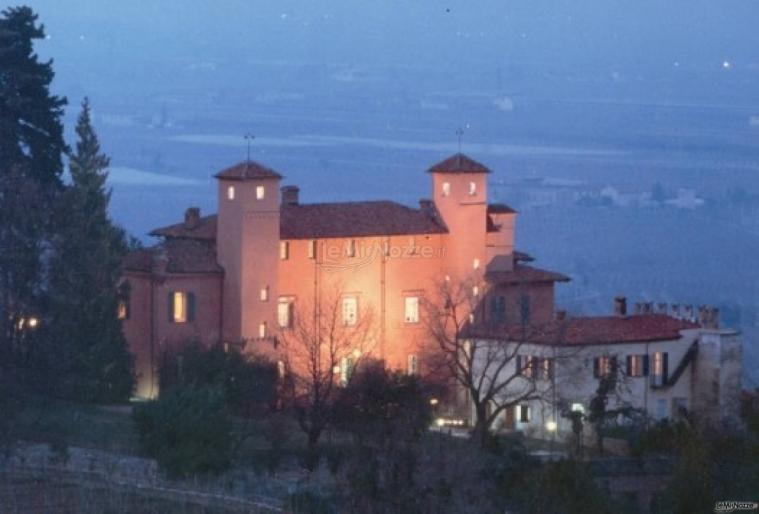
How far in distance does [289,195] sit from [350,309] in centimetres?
294

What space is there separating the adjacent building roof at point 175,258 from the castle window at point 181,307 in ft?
1.40

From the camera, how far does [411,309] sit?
41.4m

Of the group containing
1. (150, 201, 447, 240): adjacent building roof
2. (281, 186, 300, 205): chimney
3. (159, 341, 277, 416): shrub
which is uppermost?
(281, 186, 300, 205): chimney

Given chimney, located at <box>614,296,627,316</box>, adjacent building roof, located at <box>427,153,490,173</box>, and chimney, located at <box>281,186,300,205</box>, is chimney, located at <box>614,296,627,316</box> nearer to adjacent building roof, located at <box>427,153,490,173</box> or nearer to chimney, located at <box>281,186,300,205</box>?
adjacent building roof, located at <box>427,153,490,173</box>

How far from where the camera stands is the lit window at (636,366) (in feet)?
125

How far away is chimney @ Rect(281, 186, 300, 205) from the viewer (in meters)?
41.8

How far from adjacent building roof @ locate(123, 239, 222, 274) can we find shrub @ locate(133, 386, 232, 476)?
9.80m

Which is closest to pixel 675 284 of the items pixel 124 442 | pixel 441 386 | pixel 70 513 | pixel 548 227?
pixel 548 227

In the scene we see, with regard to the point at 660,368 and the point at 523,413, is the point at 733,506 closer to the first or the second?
the point at 523,413

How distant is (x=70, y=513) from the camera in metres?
21.5

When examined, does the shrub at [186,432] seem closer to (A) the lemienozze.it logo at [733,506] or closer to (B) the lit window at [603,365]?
(A) the lemienozze.it logo at [733,506]

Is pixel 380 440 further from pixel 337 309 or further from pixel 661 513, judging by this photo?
pixel 337 309

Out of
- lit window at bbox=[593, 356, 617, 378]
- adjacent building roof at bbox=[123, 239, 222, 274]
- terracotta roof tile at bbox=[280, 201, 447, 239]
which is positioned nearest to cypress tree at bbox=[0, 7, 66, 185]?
adjacent building roof at bbox=[123, 239, 222, 274]

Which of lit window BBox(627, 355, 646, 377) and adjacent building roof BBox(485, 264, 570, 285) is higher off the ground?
adjacent building roof BBox(485, 264, 570, 285)
